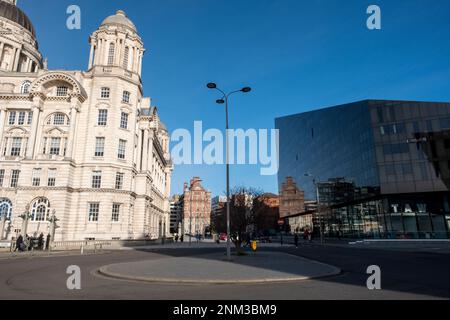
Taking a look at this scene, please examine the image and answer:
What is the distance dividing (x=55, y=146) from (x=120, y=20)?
75.9 ft

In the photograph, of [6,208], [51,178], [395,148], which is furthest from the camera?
[395,148]

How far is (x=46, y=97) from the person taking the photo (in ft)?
144

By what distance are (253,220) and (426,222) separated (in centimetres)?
3507

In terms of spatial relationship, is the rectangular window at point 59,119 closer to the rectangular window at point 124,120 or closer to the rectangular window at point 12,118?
the rectangular window at point 12,118

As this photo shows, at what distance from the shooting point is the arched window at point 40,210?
39.2 m

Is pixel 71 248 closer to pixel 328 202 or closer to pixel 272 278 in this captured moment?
pixel 272 278

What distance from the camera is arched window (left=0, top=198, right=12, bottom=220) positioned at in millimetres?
40250

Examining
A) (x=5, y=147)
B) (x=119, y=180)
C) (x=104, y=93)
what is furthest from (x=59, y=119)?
(x=119, y=180)

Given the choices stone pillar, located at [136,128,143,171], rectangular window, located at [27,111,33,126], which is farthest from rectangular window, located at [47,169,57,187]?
stone pillar, located at [136,128,143,171]

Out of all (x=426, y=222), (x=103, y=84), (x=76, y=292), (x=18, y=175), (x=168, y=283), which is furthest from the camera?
(x=426, y=222)

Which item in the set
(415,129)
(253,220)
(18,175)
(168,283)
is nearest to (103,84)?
(18,175)

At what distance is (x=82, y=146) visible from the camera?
43.2m

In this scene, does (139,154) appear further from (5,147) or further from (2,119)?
(2,119)

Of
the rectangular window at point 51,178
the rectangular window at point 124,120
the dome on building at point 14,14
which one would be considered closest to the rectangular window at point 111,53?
the rectangular window at point 124,120
